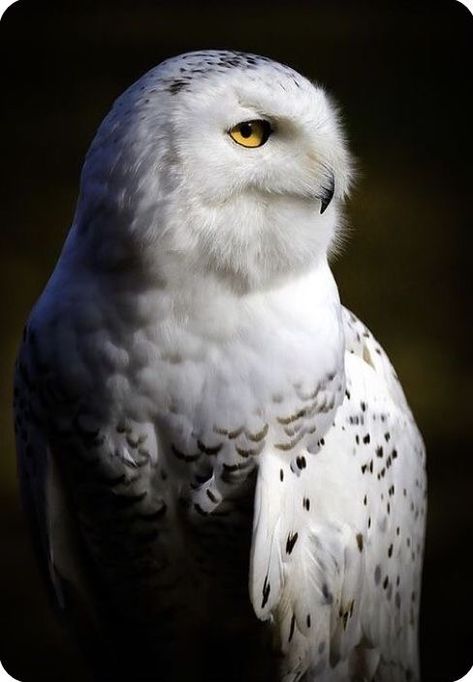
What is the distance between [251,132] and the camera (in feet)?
3.20

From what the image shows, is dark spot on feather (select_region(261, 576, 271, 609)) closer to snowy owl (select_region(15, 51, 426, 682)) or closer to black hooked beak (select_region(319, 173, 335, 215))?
snowy owl (select_region(15, 51, 426, 682))

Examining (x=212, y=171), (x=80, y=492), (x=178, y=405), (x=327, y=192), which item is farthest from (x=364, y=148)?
(x=80, y=492)

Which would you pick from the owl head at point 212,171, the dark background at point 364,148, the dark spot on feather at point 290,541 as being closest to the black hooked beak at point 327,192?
the owl head at point 212,171

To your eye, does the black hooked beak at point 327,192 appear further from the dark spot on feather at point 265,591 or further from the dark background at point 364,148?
the dark spot on feather at point 265,591

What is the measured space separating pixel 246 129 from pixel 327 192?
0.36ft

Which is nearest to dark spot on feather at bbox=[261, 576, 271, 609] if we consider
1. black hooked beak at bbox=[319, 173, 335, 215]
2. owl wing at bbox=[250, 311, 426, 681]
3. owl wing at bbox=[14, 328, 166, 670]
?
owl wing at bbox=[250, 311, 426, 681]

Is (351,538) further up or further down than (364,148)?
further down

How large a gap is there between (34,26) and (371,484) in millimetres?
654

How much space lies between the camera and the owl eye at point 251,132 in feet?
3.18

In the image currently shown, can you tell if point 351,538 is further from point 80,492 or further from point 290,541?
point 80,492

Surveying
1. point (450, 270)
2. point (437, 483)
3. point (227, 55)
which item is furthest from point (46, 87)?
point (437, 483)

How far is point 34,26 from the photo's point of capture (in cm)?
114

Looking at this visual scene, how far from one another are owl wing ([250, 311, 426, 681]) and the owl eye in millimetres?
317

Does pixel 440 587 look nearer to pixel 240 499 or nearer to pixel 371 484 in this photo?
pixel 371 484
